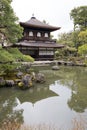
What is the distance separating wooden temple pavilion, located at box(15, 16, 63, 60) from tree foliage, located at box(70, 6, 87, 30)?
810 cm

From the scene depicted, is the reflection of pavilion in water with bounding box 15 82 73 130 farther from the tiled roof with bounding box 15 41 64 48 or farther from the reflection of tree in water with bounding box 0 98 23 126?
the tiled roof with bounding box 15 41 64 48

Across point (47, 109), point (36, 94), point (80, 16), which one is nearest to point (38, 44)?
point (80, 16)

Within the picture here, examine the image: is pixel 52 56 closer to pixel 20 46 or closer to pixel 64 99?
pixel 20 46

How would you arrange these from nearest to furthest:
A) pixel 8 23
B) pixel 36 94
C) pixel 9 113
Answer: pixel 9 113 → pixel 36 94 → pixel 8 23

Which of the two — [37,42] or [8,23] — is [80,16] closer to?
[37,42]

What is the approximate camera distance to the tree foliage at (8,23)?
10.9m

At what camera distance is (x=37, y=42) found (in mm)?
27594

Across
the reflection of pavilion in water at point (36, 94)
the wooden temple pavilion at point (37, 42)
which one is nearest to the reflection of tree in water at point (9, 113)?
the reflection of pavilion in water at point (36, 94)

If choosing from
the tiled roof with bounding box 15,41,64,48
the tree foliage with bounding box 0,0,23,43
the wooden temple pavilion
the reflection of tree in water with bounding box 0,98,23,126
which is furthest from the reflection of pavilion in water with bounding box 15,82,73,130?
the wooden temple pavilion

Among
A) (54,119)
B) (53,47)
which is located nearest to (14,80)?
(54,119)

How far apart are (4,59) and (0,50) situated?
32.5 inches

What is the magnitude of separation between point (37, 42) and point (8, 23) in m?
16.7

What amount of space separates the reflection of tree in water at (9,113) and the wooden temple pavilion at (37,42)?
17.2m

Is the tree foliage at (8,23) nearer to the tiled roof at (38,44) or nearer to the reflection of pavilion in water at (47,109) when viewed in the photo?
the reflection of pavilion in water at (47,109)
